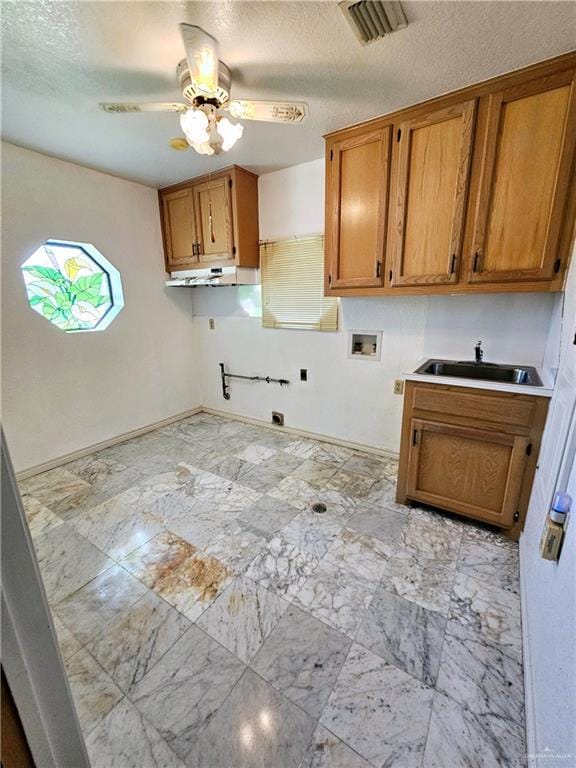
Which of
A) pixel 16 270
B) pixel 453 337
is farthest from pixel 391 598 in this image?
pixel 16 270

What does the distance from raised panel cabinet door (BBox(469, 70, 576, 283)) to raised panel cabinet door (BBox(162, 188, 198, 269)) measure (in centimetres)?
238

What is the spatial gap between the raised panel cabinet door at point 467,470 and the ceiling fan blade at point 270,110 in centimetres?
174

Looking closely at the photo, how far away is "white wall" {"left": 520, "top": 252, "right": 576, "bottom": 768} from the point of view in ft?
2.59

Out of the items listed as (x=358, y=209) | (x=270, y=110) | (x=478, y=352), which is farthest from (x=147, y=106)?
(x=478, y=352)

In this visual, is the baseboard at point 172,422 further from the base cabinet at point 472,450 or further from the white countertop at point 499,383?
the white countertop at point 499,383

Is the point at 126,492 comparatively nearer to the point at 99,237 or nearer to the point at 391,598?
the point at 391,598

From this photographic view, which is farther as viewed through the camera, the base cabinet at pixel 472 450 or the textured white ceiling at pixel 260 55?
the base cabinet at pixel 472 450

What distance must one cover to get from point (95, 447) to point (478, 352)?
3346mm

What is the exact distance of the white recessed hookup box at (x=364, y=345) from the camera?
2.64 m

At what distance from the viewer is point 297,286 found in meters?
2.88

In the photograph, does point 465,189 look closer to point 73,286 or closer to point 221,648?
point 221,648

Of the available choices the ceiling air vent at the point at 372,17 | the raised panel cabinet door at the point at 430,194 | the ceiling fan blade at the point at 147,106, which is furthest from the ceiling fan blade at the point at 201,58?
the raised panel cabinet door at the point at 430,194

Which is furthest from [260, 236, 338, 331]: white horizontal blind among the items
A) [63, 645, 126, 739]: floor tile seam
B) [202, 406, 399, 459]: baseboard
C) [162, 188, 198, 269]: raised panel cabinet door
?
[63, 645, 126, 739]: floor tile seam

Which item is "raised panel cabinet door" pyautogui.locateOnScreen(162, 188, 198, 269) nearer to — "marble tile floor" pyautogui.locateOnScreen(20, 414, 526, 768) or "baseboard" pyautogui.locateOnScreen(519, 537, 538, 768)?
"marble tile floor" pyautogui.locateOnScreen(20, 414, 526, 768)
